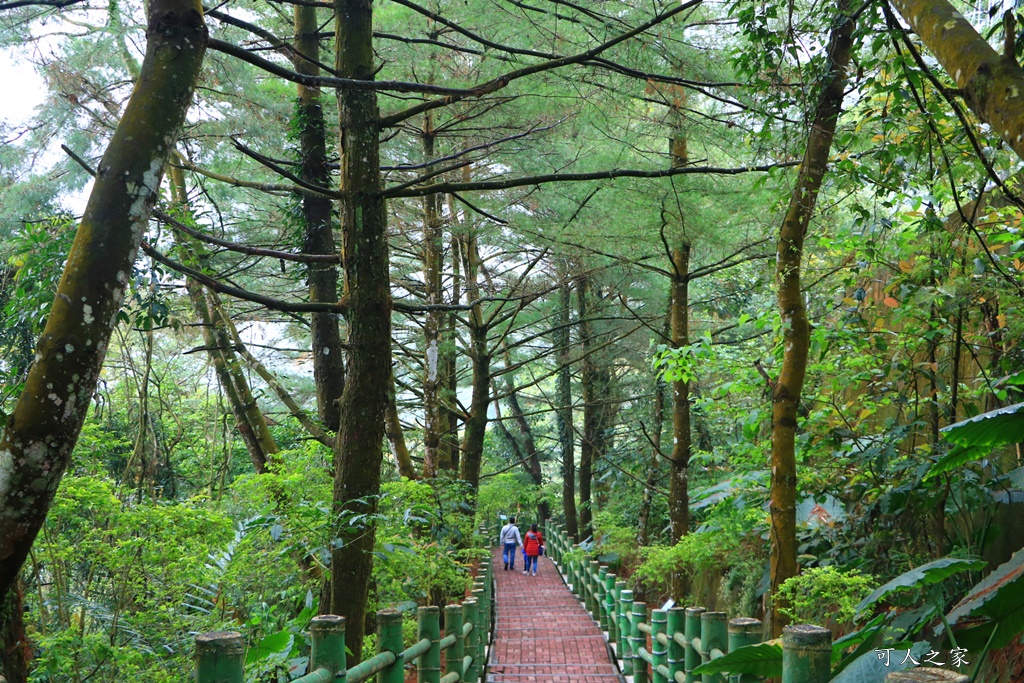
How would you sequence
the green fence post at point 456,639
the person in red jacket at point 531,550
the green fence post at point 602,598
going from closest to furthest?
1. the green fence post at point 456,639
2. the green fence post at point 602,598
3. the person in red jacket at point 531,550

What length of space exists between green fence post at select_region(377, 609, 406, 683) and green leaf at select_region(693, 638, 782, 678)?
1859 millimetres

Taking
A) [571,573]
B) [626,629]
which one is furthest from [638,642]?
[571,573]

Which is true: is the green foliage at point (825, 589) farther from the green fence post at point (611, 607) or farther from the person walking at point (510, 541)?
the person walking at point (510, 541)

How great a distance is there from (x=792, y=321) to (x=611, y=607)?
6429mm

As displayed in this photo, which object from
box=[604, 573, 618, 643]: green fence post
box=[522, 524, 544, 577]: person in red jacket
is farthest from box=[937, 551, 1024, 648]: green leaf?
box=[522, 524, 544, 577]: person in red jacket

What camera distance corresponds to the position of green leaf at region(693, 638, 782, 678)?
2979 mm

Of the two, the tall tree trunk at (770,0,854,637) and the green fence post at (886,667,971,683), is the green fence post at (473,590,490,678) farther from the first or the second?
the green fence post at (886,667,971,683)

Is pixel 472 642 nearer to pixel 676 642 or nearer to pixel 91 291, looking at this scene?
pixel 676 642

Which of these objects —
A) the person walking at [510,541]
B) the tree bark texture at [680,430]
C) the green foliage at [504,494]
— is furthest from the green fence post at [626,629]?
the person walking at [510,541]

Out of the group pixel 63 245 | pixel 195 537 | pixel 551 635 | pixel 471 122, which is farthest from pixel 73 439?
pixel 551 635

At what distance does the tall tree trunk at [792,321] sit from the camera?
4.57 m

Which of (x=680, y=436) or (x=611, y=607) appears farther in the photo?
(x=611, y=607)

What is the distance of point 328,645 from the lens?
3.39 metres

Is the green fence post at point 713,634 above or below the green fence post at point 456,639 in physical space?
above
